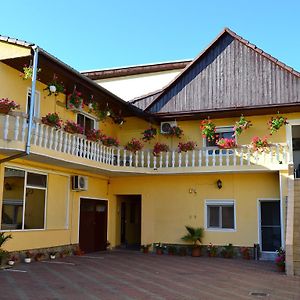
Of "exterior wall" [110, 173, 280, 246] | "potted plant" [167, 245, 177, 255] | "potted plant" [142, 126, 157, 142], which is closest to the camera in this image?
"exterior wall" [110, 173, 280, 246]

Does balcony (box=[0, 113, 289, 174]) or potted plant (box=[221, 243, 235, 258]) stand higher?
balcony (box=[0, 113, 289, 174])

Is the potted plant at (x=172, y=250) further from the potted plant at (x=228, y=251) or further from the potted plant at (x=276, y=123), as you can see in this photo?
the potted plant at (x=276, y=123)

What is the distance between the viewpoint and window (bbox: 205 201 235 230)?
51.9ft

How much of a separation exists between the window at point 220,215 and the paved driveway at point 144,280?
2.15 meters

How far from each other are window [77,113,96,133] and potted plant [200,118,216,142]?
4.32 m

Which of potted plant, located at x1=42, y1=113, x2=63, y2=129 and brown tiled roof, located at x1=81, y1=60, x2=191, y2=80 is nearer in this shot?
potted plant, located at x1=42, y1=113, x2=63, y2=129

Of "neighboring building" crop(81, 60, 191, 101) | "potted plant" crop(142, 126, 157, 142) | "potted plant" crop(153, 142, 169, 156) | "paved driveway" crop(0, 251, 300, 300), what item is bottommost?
"paved driveway" crop(0, 251, 300, 300)

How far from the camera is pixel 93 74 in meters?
21.0

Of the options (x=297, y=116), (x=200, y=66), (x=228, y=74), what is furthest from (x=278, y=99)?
(x=200, y=66)

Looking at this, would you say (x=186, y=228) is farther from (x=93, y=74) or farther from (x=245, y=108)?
(x=93, y=74)

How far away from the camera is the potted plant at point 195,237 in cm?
1565

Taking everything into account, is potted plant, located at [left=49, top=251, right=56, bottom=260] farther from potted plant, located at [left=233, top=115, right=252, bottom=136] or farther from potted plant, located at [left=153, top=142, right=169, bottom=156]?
potted plant, located at [left=233, top=115, right=252, bottom=136]

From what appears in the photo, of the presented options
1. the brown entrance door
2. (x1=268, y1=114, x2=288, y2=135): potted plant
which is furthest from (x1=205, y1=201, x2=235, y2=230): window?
the brown entrance door

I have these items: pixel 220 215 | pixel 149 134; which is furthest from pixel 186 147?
pixel 220 215
